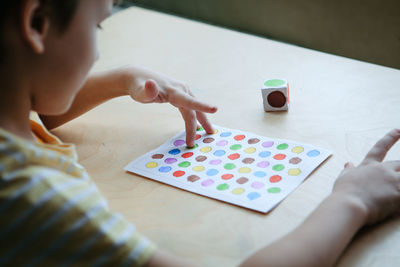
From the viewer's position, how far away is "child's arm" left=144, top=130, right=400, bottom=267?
25.3 inches

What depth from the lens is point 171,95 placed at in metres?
1.02

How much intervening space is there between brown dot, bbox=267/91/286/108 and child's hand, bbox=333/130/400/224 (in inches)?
9.8

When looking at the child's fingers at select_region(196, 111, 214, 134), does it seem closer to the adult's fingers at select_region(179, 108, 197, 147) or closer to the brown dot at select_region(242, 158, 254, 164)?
the adult's fingers at select_region(179, 108, 197, 147)

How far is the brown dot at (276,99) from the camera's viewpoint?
40.5 inches

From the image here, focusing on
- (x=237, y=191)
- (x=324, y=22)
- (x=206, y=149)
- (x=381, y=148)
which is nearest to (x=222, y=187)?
(x=237, y=191)

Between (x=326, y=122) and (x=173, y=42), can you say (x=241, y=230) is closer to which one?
(x=326, y=122)

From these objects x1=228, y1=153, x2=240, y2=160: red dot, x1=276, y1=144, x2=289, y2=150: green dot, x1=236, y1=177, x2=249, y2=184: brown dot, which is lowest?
x1=236, y1=177, x2=249, y2=184: brown dot

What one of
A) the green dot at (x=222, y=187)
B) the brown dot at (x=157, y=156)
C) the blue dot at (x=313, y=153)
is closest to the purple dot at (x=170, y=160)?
the brown dot at (x=157, y=156)

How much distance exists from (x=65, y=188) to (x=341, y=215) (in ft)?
1.18

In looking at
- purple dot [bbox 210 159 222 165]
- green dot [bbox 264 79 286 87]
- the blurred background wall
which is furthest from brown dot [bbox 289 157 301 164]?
the blurred background wall

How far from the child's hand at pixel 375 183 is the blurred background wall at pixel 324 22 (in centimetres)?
107

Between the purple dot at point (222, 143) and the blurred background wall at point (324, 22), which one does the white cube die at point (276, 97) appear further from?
the blurred background wall at point (324, 22)

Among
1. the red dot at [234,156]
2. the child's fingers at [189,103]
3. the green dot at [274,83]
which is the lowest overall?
the red dot at [234,156]

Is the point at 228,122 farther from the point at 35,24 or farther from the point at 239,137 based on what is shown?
the point at 35,24
